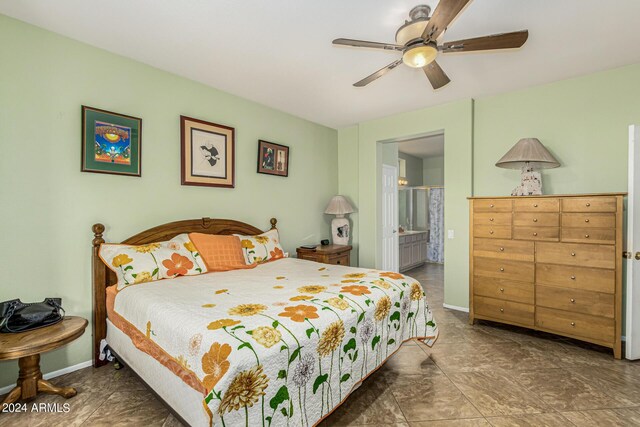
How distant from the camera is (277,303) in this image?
186 cm

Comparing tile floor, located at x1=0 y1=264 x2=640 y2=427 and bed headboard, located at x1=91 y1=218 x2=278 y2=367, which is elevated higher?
bed headboard, located at x1=91 y1=218 x2=278 y2=367

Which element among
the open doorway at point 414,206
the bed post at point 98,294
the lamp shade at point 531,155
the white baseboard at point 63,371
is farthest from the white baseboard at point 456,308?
the white baseboard at point 63,371

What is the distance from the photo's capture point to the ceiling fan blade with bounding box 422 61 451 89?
2.19m

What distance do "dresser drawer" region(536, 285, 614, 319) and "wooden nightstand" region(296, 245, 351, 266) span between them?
2286 millimetres

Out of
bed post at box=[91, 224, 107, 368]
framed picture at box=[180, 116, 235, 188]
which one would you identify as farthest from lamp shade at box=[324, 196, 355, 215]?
bed post at box=[91, 224, 107, 368]

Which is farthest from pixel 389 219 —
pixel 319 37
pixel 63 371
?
pixel 63 371

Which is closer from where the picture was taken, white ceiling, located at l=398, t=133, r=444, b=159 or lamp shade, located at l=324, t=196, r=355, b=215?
lamp shade, located at l=324, t=196, r=355, b=215

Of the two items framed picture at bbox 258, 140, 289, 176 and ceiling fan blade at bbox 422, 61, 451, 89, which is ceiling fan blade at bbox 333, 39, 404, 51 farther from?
framed picture at bbox 258, 140, 289, 176

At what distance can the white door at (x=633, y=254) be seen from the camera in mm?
2457

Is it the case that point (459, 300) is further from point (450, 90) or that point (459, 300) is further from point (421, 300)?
point (450, 90)

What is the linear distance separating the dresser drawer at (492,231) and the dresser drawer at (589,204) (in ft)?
1.71

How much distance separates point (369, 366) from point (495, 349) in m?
1.53

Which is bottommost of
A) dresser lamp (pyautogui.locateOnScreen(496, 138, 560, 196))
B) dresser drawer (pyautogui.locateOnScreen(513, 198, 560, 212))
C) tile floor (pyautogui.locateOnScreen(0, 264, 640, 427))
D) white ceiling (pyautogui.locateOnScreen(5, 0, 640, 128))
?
tile floor (pyautogui.locateOnScreen(0, 264, 640, 427))

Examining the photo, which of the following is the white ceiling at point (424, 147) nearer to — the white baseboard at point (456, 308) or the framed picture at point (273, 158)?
the framed picture at point (273, 158)
